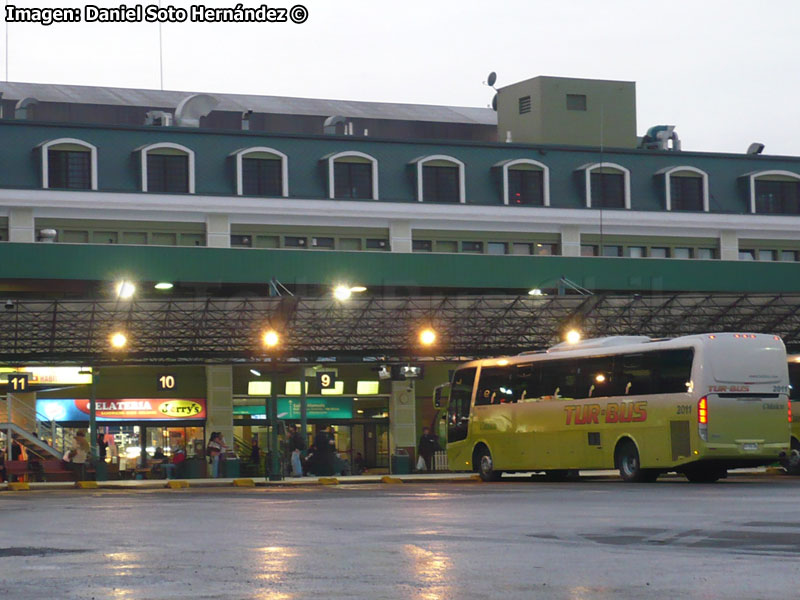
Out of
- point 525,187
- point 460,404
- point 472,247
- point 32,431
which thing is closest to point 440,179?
point 472,247

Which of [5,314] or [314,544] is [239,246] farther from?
[314,544]

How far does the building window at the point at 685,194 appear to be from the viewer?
188ft

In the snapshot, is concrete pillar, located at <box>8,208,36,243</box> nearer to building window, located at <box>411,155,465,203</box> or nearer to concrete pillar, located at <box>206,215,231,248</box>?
concrete pillar, located at <box>206,215,231,248</box>

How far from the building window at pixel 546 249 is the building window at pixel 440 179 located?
3.58m

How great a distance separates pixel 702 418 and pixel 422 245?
80.4ft

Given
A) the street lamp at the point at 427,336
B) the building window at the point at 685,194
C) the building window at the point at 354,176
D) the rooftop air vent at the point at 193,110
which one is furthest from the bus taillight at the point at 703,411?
the rooftop air vent at the point at 193,110

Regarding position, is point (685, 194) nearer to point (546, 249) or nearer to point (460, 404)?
point (546, 249)

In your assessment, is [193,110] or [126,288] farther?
[193,110]

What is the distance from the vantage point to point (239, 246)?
51281 millimetres

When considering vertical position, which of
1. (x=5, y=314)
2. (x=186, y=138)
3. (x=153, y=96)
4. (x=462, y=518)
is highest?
(x=153, y=96)

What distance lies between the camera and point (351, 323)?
41562 millimetres

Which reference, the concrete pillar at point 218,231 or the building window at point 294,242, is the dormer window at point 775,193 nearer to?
the building window at point 294,242

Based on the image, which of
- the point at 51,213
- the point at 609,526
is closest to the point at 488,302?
the point at 51,213

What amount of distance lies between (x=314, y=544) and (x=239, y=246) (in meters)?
38.1
